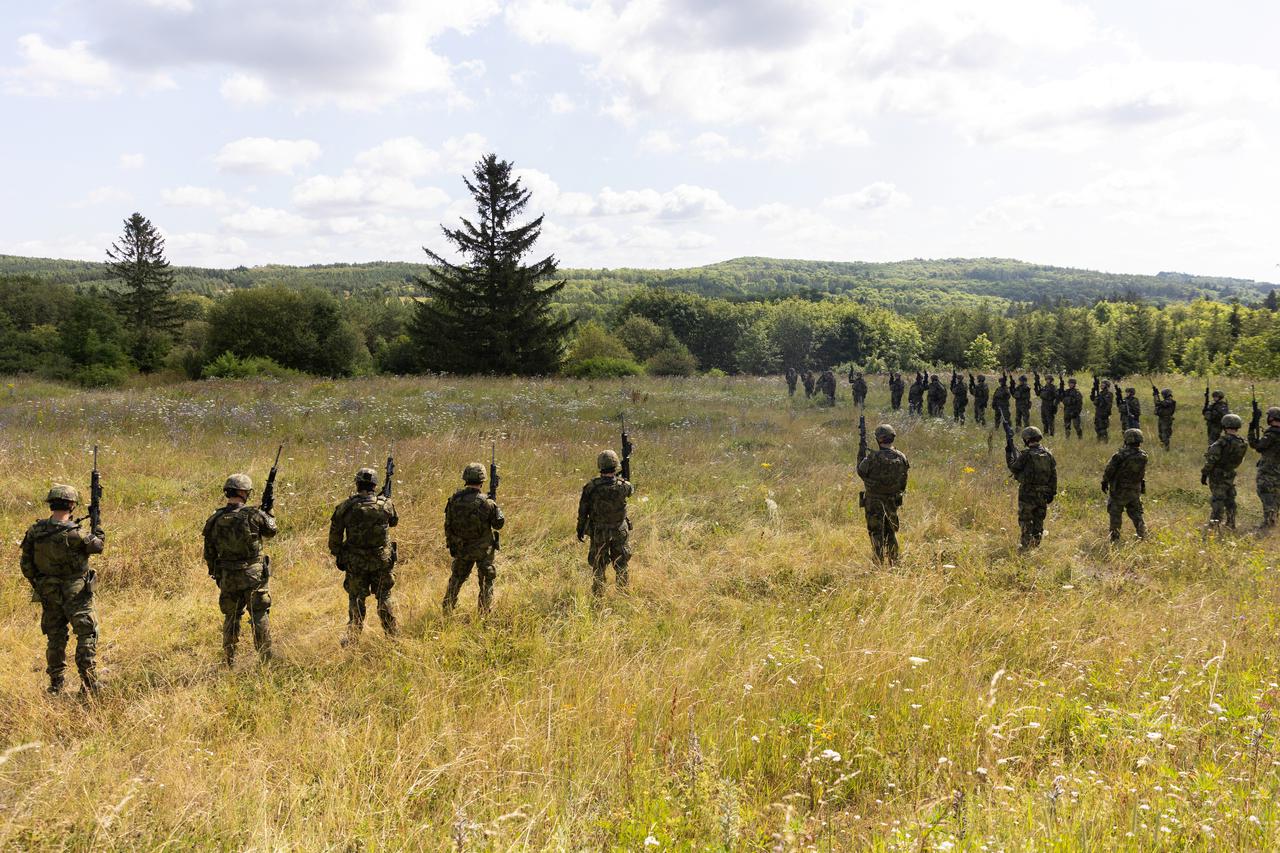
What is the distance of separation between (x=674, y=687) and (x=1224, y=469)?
10287 mm

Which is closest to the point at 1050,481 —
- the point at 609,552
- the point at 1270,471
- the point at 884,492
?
the point at 884,492

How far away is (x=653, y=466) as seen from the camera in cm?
1312

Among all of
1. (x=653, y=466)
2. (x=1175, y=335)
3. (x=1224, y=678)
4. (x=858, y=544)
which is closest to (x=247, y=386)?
(x=653, y=466)

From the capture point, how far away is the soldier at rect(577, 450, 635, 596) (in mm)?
7500

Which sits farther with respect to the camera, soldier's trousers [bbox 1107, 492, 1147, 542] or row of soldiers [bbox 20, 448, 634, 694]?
soldier's trousers [bbox 1107, 492, 1147, 542]

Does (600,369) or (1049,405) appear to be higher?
(600,369)

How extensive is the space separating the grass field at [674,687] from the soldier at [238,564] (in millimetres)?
265

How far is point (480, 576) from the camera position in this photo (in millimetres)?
7059

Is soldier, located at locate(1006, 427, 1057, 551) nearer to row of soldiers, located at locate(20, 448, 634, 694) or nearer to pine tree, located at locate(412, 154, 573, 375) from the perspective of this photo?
row of soldiers, located at locate(20, 448, 634, 694)

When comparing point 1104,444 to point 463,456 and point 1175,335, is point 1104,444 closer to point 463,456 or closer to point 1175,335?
point 463,456

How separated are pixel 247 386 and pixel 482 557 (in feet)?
60.1

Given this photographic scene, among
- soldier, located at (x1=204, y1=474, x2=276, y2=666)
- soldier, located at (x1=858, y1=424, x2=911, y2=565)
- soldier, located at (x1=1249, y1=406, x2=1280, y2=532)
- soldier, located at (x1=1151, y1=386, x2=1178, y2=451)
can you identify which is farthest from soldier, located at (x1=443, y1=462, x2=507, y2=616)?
soldier, located at (x1=1151, y1=386, x2=1178, y2=451)

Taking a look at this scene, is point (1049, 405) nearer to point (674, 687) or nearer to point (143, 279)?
point (674, 687)

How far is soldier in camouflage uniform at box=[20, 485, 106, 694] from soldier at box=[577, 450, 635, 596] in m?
4.49
